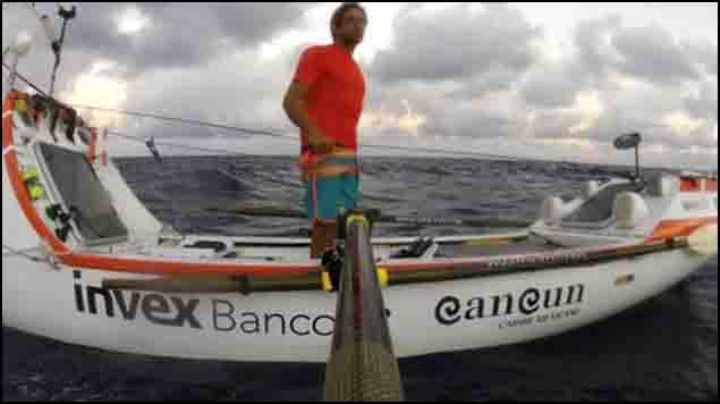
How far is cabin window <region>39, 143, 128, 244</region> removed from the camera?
6.66 meters

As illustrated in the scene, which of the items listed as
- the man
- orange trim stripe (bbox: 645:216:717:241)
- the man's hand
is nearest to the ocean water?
orange trim stripe (bbox: 645:216:717:241)

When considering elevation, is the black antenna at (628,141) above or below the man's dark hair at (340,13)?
below

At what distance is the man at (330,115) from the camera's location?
492 cm

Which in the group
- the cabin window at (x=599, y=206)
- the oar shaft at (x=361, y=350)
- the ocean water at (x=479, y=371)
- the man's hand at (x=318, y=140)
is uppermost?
the man's hand at (x=318, y=140)

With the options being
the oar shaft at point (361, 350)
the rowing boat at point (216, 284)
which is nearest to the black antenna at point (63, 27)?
the rowing boat at point (216, 284)

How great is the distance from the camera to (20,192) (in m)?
5.95

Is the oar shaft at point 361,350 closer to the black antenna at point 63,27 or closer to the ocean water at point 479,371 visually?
the ocean water at point 479,371

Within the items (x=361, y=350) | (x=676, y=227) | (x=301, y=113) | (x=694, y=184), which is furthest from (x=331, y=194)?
(x=694, y=184)

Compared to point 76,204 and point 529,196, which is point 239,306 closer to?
point 76,204

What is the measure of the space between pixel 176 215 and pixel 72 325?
36.4 ft

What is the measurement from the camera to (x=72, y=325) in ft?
19.5

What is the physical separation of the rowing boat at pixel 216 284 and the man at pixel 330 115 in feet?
2.11

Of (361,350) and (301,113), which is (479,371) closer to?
(301,113)

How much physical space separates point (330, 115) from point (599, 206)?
5.18m
